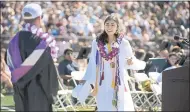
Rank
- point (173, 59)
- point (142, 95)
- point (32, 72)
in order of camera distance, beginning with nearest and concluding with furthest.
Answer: point (32, 72) → point (173, 59) → point (142, 95)

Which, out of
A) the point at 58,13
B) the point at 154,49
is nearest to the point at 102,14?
the point at 58,13

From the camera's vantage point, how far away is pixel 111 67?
10477 millimetres

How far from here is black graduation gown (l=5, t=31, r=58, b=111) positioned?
10000mm

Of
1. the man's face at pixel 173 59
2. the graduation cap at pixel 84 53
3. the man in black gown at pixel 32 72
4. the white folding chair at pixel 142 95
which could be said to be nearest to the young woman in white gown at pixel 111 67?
the man in black gown at pixel 32 72

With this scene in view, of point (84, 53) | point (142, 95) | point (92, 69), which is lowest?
point (142, 95)

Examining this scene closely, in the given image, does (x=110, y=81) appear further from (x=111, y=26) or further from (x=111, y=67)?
(x=111, y=26)

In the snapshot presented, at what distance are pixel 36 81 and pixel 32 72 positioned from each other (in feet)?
0.47

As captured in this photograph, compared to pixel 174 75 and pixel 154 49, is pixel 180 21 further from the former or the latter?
pixel 174 75

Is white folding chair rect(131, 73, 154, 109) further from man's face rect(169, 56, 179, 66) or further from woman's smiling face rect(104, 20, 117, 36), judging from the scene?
woman's smiling face rect(104, 20, 117, 36)

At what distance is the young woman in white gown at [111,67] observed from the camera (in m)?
10.5

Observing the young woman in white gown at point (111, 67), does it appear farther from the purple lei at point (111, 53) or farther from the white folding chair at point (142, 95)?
the white folding chair at point (142, 95)

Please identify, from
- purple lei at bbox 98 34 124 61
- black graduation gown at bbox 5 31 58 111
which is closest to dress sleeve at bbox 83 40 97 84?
purple lei at bbox 98 34 124 61

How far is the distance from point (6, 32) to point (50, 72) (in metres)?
14.5

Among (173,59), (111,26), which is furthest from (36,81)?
(173,59)
